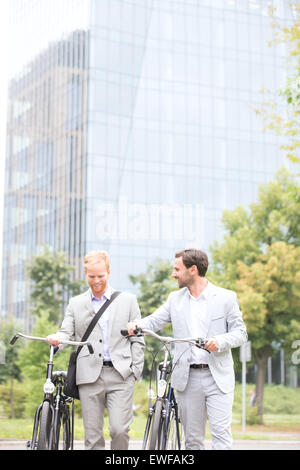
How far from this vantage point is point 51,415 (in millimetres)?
5535

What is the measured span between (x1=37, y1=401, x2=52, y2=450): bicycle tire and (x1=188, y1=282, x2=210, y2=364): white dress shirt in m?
1.16

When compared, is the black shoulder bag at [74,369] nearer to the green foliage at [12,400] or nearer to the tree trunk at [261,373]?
the green foliage at [12,400]

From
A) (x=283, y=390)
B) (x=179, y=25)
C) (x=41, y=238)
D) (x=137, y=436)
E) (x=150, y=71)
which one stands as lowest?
(x=283, y=390)

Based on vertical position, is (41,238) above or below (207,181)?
below

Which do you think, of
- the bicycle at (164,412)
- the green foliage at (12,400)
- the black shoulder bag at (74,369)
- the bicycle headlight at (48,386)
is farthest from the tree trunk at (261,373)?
the bicycle headlight at (48,386)

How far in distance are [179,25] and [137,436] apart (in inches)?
2049

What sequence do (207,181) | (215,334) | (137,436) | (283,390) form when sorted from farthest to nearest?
(207,181), (283,390), (137,436), (215,334)

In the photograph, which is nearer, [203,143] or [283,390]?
[283,390]

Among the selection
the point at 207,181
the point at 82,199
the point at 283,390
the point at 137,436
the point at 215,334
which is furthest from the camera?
the point at 207,181

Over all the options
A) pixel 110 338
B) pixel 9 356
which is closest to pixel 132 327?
pixel 110 338

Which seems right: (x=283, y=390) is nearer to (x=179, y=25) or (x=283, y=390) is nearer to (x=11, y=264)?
(x=11, y=264)

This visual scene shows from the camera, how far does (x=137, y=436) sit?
1553cm

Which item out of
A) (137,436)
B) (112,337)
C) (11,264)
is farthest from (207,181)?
(112,337)

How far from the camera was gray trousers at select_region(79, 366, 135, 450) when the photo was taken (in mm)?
5730
